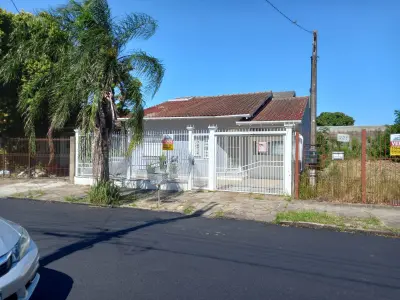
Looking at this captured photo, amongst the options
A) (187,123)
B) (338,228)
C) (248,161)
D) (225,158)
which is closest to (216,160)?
(225,158)

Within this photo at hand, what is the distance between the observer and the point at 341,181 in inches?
400

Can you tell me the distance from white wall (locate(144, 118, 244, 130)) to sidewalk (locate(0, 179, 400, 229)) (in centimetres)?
468

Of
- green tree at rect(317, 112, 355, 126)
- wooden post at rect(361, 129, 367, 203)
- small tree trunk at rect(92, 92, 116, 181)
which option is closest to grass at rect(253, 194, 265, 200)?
wooden post at rect(361, 129, 367, 203)

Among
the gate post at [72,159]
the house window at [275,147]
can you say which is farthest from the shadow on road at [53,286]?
the gate post at [72,159]

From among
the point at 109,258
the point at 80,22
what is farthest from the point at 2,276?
the point at 80,22

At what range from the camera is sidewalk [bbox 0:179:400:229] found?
8633 millimetres

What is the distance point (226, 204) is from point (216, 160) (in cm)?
252

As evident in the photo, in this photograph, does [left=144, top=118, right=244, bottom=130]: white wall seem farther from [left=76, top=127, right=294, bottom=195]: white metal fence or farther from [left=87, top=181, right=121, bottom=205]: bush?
[left=87, top=181, right=121, bottom=205]: bush

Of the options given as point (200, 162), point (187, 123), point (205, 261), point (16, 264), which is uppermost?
point (187, 123)

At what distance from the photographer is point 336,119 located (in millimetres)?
50031

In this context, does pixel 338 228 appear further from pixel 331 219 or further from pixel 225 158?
pixel 225 158

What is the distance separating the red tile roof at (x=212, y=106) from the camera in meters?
15.8

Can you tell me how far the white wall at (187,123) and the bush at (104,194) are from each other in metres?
6.64

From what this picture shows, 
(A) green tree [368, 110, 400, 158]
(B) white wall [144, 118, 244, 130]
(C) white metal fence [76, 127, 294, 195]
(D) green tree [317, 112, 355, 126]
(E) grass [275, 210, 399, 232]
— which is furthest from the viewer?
(D) green tree [317, 112, 355, 126]
